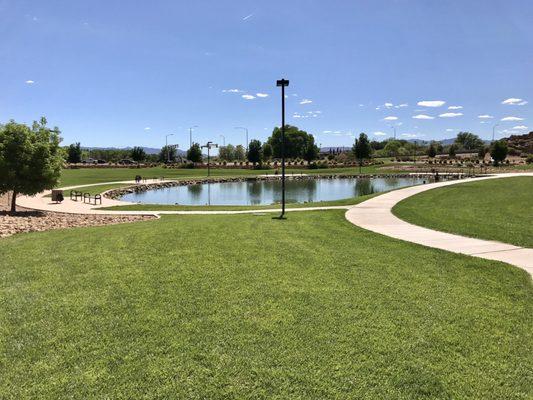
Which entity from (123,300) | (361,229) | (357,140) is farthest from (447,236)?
(357,140)

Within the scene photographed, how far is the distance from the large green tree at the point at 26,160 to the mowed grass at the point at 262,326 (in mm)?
13312

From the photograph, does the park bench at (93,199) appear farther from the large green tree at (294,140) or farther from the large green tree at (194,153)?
the large green tree at (294,140)

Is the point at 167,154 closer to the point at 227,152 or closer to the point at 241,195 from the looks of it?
the point at 227,152

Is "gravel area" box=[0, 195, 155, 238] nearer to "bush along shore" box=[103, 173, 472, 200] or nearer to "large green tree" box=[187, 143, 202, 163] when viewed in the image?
"bush along shore" box=[103, 173, 472, 200]

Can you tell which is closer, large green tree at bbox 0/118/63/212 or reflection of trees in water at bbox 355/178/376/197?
large green tree at bbox 0/118/63/212

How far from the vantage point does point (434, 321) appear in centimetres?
538

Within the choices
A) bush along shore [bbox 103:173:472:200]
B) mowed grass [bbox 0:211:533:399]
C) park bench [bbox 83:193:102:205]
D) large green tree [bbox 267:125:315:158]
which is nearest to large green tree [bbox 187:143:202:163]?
bush along shore [bbox 103:173:472:200]

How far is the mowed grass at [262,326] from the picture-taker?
13.2ft

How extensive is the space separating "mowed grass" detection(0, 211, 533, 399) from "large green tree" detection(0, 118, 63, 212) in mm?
13312

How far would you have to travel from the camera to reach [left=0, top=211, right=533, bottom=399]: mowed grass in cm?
404

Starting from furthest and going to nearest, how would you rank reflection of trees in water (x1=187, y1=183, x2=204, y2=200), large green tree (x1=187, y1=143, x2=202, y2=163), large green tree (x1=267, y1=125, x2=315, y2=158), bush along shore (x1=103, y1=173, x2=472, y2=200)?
large green tree (x1=267, y1=125, x2=315, y2=158)
large green tree (x1=187, y1=143, x2=202, y2=163)
reflection of trees in water (x1=187, y1=183, x2=204, y2=200)
bush along shore (x1=103, y1=173, x2=472, y2=200)

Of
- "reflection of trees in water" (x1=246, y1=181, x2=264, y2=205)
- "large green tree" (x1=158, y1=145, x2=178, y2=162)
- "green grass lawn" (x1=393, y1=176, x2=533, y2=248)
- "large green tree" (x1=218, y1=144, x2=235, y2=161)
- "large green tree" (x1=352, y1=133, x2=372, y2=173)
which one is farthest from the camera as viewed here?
"large green tree" (x1=218, y1=144, x2=235, y2=161)

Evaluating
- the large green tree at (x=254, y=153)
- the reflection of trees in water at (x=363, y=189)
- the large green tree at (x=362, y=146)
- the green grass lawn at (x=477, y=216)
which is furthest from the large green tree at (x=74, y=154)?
the green grass lawn at (x=477, y=216)

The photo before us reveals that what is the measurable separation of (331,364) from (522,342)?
2.29 meters
